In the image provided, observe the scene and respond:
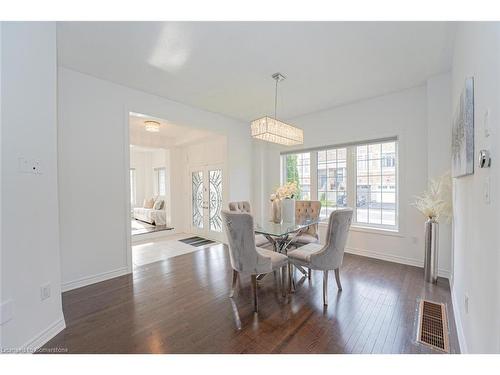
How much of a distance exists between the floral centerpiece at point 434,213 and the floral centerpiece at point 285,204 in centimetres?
172

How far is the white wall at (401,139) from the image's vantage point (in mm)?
3275

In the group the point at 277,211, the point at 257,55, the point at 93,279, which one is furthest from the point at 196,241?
the point at 257,55

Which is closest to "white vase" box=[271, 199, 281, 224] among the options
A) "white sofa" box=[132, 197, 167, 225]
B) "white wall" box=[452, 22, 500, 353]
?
"white wall" box=[452, 22, 500, 353]

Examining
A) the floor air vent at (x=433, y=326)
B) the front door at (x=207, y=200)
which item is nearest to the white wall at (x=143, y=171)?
the front door at (x=207, y=200)

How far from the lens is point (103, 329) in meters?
1.88

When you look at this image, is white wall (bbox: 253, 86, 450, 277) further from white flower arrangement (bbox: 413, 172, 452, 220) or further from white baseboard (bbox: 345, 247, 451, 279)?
white flower arrangement (bbox: 413, 172, 452, 220)

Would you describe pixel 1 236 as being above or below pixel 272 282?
above

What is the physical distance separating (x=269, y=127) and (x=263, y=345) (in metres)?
2.20

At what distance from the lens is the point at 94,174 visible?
2916 mm

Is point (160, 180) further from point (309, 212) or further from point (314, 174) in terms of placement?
point (309, 212)

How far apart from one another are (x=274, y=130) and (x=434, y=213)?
7.69 ft

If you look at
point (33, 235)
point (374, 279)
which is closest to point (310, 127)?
point (374, 279)

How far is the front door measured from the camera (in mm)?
5148

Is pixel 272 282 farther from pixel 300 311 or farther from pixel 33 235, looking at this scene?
pixel 33 235
